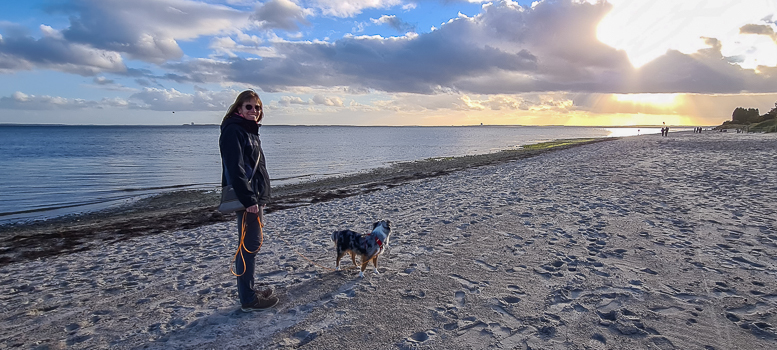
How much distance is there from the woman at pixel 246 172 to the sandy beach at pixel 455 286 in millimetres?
599

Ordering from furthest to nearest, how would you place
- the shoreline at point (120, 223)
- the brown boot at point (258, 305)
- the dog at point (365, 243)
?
the shoreline at point (120, 223)
the dog at point (365, 243)
the brown boot at point (258, 305)

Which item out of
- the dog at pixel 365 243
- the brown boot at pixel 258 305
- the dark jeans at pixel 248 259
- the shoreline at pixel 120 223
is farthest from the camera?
the shoreline at pixel 120 223

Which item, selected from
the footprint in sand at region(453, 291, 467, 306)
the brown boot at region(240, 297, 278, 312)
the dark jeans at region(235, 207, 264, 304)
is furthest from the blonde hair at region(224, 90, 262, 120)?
the footprint in sand at region(453, 291, 467, 306)

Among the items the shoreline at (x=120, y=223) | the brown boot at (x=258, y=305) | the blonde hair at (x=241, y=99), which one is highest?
the blonde hair at (x=241, y=99)

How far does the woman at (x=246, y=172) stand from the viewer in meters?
4.22

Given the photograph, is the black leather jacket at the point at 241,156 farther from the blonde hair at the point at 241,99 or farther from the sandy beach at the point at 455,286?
the sandy beach at the point at 455,286

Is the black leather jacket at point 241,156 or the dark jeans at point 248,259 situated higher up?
the black leather jacket at point 241,156

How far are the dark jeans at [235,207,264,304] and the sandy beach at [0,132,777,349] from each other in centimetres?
27

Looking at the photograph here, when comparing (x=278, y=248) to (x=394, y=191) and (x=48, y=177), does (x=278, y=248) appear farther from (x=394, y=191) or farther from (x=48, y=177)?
(x=48, y=177)

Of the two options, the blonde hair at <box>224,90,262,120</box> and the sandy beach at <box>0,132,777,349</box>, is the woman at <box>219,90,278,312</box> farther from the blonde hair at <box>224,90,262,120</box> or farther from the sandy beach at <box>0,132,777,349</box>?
Result: the sandy beach at <box>0,132,777,349</box>

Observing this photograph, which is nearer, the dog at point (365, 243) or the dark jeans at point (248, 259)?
the dark jeans at point (248, 259)

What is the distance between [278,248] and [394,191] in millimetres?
8672

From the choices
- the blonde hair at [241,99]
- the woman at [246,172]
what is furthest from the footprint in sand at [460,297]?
the blonde hair at [241,99]

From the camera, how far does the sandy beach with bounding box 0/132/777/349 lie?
14.1 feet
